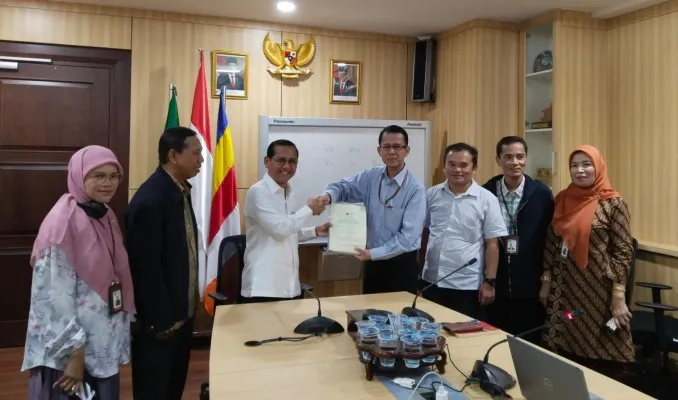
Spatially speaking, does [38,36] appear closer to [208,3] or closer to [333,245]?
[208,3]

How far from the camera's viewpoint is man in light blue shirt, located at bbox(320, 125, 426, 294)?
277cm

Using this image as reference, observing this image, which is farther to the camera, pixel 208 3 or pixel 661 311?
pixel 208 3

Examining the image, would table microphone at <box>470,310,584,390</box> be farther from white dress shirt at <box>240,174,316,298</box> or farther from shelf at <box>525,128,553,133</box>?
shelf at <box>525,128,553,133</box>

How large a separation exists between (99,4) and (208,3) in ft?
2.82

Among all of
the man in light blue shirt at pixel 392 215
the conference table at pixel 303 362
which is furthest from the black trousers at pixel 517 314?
the conference table at pixel 303 362

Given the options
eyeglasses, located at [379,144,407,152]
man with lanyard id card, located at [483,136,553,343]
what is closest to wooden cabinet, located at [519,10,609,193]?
man with lanyard id card, located at [483,136,553,343]

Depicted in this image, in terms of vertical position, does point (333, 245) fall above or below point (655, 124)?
below

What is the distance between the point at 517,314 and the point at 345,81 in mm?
2617

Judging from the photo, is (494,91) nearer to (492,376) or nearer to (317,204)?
(317,204)

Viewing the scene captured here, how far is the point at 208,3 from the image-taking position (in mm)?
3854

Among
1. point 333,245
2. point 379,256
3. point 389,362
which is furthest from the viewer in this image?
point 379,256

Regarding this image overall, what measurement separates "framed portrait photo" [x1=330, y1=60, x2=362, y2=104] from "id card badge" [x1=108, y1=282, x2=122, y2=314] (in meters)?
3.02

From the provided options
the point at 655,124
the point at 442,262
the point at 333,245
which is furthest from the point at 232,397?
the point at 655,124

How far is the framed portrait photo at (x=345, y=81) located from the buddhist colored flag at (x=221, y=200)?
3.39 ft
